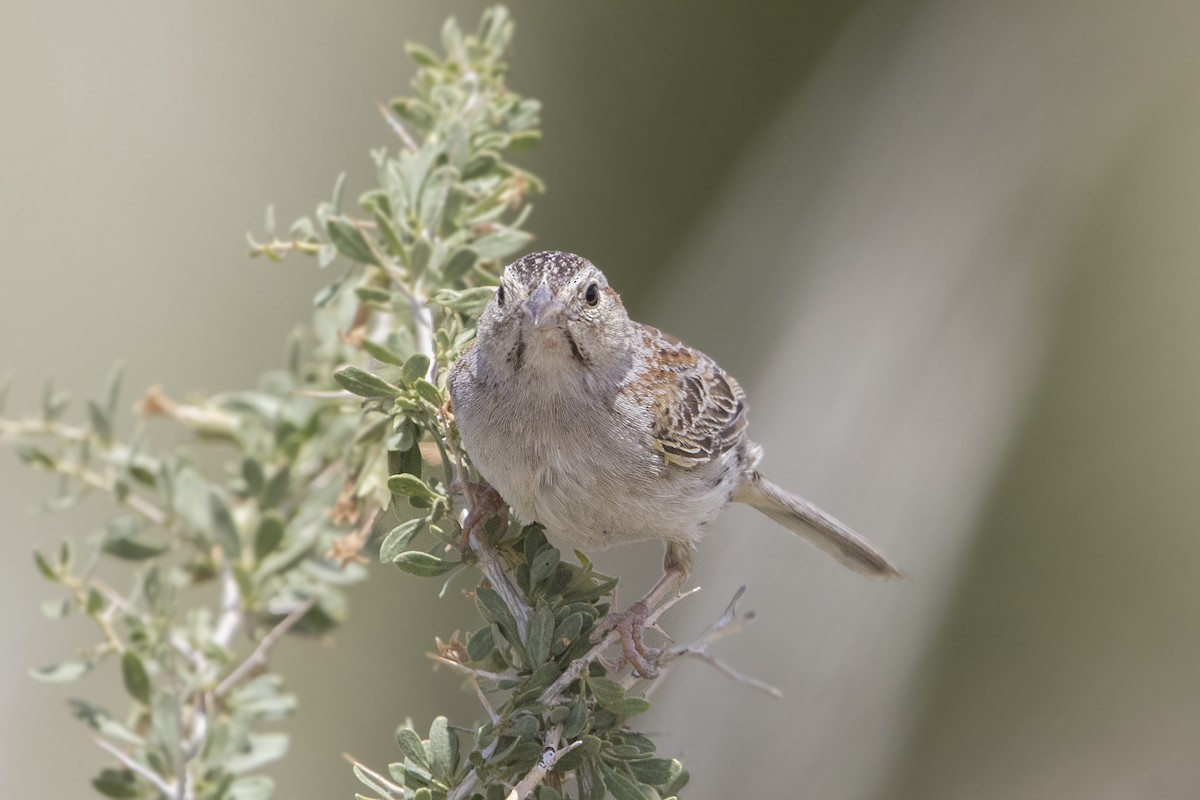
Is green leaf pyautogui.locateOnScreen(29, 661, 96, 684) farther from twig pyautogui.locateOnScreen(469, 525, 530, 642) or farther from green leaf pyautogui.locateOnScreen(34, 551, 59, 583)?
twig pyautogui.locateOnScreen(469, 525, 530, 642)

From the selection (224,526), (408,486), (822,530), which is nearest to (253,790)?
(224,526)

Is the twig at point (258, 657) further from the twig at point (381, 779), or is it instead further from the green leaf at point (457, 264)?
the green leaf at point (457, 264)

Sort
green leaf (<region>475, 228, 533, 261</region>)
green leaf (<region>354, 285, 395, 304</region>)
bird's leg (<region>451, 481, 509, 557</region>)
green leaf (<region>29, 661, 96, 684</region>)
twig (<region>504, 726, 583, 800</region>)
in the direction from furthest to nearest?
green leaf (<region>29, 661, 96, 684</region>)
green leaf (<region>475, 228, 533, 261</region>)
green leaf (<region>354, 285, 395, 304</region>)
bird's leg (<region>451, 481, 509, 557</region>)
twig (<region>504, 726, 583, 800</region>)

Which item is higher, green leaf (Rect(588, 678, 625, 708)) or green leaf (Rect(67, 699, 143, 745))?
green leaf (Rect(588, 678, 625, 708))

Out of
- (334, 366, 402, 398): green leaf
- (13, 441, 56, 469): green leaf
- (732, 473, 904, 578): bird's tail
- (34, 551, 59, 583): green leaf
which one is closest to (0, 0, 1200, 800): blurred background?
(732, 473, 904, 578): bird's tail

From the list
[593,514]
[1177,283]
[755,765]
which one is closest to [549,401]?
[593,514]

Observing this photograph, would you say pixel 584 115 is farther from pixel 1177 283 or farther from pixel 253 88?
pixel 1177 283

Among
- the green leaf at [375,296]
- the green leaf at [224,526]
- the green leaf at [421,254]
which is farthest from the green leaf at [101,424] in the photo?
the green leaf at [421,254]
